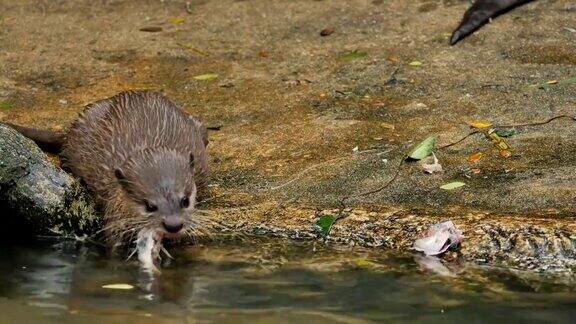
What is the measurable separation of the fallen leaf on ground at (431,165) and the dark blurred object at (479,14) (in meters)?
1.57

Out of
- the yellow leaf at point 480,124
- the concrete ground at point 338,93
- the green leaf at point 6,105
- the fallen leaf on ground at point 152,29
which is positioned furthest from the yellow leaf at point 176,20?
the yellow leaf at point 480,124

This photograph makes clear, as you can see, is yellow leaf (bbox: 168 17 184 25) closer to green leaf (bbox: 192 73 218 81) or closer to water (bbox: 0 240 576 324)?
green leaf (bbox: 192 73 218 81)

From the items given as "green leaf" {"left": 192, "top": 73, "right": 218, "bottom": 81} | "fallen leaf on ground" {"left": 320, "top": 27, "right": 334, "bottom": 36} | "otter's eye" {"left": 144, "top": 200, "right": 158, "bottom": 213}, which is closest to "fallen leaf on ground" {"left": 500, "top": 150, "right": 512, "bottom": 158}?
"otter's eye" {"left": 144, "top": 200, "right": 158, "bottom": 213}

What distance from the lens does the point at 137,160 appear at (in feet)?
14.9

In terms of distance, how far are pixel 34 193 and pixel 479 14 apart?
3002 mm

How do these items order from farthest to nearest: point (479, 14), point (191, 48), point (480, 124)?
point (191, 48) → point (479, 14) → point (480, 124)

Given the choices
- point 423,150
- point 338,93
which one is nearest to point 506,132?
point 423,150

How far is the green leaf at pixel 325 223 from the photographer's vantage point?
4344 mm

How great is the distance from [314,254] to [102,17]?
3.28 meters

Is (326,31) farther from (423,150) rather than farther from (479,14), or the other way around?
(423,150)

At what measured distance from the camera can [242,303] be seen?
383 cm

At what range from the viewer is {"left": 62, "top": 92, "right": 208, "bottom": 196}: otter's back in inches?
189

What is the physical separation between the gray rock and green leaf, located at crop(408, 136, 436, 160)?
144 cm

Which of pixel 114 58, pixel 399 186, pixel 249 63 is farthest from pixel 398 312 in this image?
pixel 114 58
